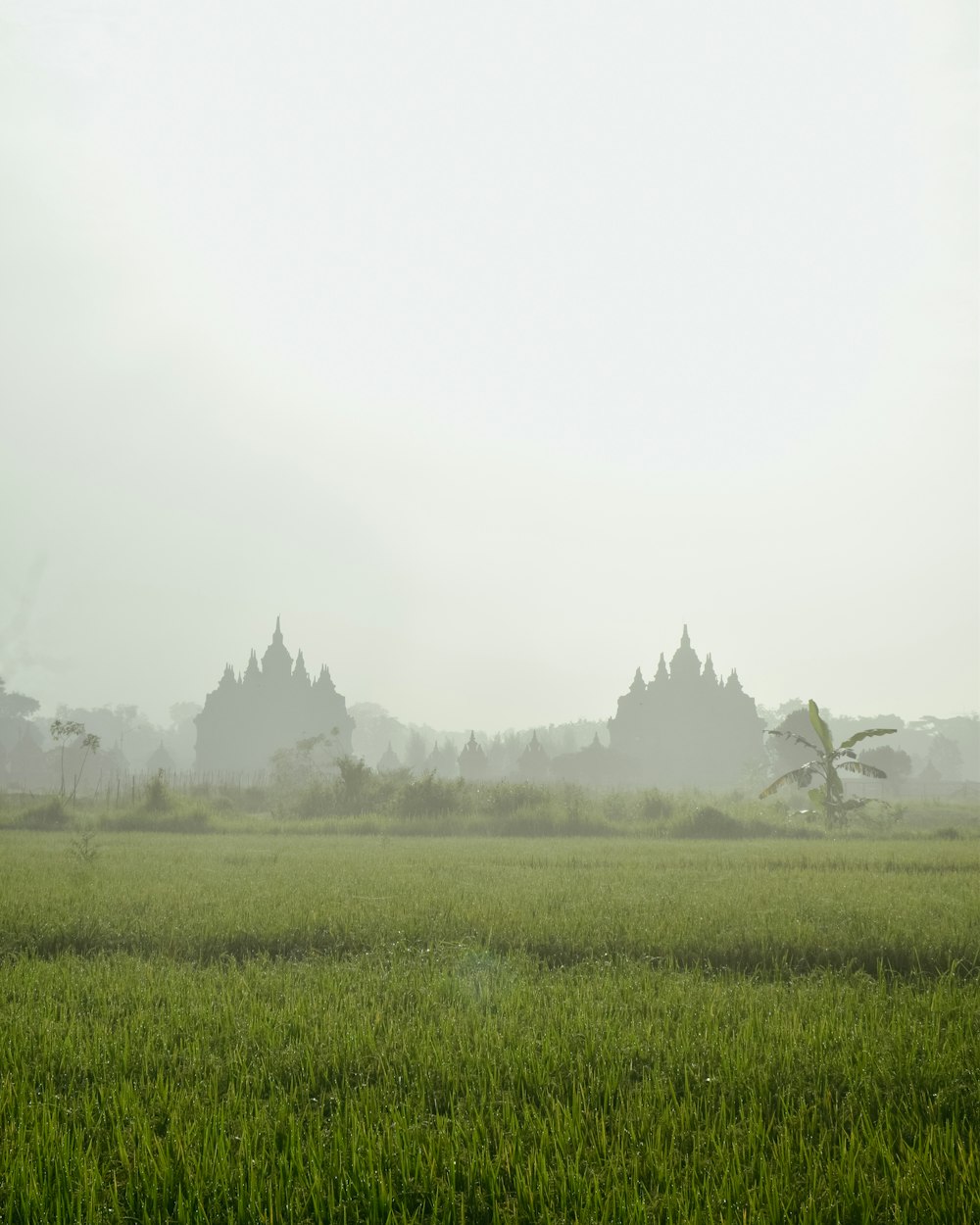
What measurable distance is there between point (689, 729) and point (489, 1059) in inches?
2519

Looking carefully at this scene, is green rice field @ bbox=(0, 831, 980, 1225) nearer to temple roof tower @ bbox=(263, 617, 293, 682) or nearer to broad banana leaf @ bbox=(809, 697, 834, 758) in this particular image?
broad banana leaf @ bbox=(809, 697, 834, 758)

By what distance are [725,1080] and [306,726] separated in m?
76.6

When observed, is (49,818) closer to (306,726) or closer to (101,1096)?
(101,1096)

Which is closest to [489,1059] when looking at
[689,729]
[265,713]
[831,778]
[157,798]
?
[831,778]

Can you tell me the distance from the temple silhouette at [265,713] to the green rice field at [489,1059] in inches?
2719

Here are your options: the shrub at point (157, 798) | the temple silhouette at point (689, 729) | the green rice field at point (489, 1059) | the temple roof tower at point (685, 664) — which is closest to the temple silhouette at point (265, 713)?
the temple silhouette at point (689, 729)

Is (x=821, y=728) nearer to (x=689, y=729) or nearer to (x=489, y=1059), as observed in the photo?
(x=489, y=1059)

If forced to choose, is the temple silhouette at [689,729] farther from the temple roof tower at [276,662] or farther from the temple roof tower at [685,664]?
the temple roof tower at [276,662]

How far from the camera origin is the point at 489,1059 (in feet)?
14.2

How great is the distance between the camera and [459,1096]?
4020 mm

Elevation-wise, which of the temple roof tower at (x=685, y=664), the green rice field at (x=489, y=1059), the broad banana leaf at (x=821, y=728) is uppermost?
the temple roof tower at (x=685, y=664)

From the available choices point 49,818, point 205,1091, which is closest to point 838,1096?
point 205,1091

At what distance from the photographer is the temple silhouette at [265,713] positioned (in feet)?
249

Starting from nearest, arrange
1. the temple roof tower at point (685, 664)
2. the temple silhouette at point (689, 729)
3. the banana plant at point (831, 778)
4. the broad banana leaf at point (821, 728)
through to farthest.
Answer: the banana plant at point (831, 778)
the broad banana leaf at point (821, 728)
the temple silhouette at point (689, 729)
the temple roof tower at point (685, 664)
